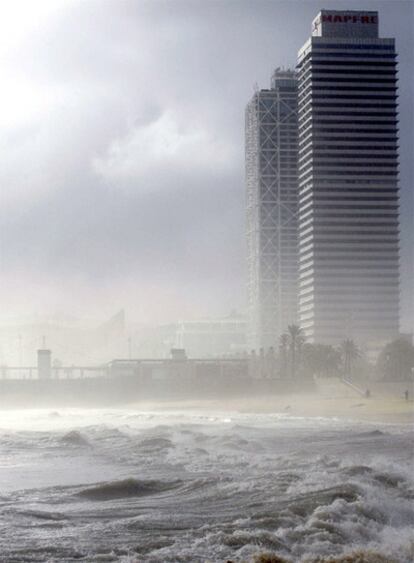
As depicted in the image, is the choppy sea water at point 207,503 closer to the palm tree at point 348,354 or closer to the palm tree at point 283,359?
the palm tree at point 348,354

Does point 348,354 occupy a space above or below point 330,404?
above

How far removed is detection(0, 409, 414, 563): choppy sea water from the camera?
16.2 m

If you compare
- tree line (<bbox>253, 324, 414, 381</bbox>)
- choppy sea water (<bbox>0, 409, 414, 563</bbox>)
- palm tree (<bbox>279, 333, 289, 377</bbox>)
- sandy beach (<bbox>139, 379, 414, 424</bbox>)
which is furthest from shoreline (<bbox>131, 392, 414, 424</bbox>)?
choppy sea water (<bbox>0, 409, 414, 563</bbox>)

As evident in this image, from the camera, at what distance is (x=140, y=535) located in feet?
57.8

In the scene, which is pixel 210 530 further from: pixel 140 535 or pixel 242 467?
pixel 242 467

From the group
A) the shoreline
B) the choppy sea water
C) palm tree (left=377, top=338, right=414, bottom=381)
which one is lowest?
the shoreline

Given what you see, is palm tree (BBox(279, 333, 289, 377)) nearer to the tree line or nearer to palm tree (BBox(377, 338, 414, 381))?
the tree line

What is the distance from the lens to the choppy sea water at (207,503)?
16.2 metres

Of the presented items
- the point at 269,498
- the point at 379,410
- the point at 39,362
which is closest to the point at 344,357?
the point at 39,362

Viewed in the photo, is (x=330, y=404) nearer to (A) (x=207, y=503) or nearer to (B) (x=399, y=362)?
(B) (x=399, y=362)

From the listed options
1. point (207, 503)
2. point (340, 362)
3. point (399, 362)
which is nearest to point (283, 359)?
point (340, 362)

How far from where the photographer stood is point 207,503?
70.5 feet

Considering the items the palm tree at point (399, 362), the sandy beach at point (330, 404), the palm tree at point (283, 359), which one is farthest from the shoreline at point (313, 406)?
the palm tree at point (283, 359)

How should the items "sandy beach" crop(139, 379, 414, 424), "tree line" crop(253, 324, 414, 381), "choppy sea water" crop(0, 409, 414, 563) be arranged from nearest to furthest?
"choppy sea water" crop(0, 409, 414, 563)
"sandy beach" crop(139, 379, 414, 424)
"tree line" crop(253, 324, 414, 381)
